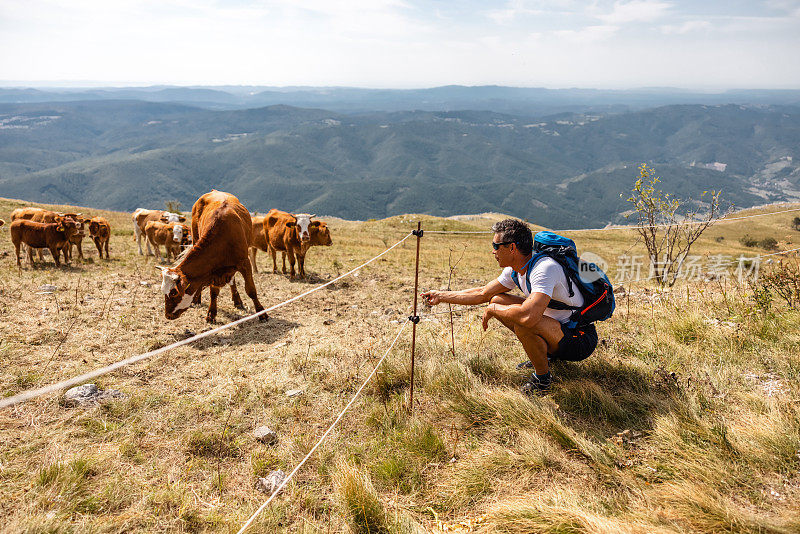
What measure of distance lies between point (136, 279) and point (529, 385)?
12.3 m

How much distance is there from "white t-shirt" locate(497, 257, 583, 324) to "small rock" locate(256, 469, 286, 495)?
3.35m

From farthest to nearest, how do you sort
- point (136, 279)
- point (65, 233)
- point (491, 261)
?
point (491, 261) < point (65, 233) < point (136, 279)

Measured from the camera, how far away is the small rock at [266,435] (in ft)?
15.8

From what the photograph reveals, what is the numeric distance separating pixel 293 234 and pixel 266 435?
403 inches

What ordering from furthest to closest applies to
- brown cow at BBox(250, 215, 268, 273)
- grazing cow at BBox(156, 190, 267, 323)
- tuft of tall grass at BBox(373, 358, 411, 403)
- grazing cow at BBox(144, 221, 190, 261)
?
brown cow at BBox(250, 215, 268, 273), grazing cow at BBox(144, 221, 190, 261), grazing cow at BBox(156, 190, 267, 323), tuft of tall grass at BBox(373, 358, 411, 403)

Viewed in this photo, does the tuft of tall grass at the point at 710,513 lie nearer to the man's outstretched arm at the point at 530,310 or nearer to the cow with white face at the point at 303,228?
the man's outstretched arm at the point at 530,310

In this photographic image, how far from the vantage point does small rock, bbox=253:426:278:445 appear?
4816 millimetres

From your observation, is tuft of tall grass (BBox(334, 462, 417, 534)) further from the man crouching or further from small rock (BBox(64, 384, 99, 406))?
small rock (BBox(64, 384, 99, 406))

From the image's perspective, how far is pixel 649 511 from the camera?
10.4 feet

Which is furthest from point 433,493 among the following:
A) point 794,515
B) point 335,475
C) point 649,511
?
point 794,515

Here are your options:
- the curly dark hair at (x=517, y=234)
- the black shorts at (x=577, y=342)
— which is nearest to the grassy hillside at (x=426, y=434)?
the black shorts at (x=577, y=342)

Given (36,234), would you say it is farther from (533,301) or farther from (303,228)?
(533,301)

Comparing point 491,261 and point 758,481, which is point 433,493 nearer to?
point 758,481

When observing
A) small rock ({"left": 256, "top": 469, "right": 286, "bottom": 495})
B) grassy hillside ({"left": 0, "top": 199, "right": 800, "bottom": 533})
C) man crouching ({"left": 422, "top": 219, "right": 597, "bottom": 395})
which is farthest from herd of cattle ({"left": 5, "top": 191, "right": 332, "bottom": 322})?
man crouching ({"left": 422, "top": 219, "right": 597, "bottom": 395})
